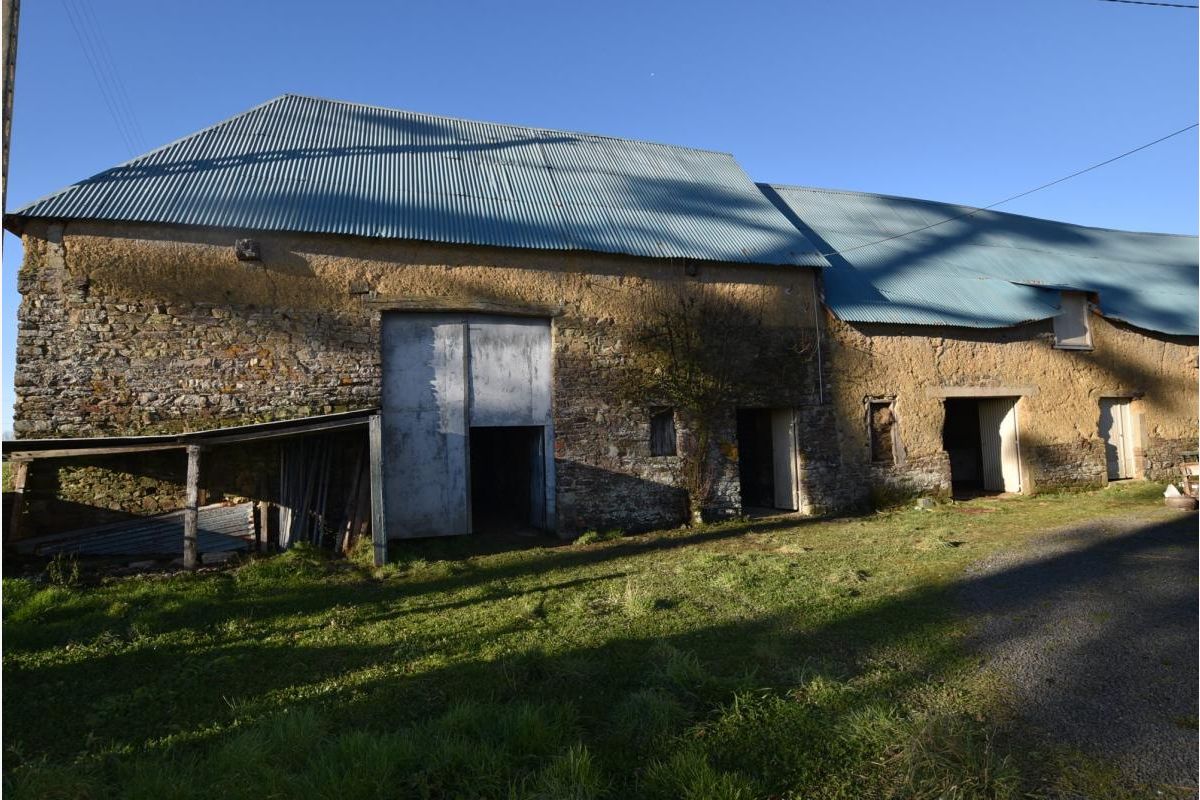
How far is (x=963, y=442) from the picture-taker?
56.3ft

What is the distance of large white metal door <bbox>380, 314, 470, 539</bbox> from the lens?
9859 millimetres

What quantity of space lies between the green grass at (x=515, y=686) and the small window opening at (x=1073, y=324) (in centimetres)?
931

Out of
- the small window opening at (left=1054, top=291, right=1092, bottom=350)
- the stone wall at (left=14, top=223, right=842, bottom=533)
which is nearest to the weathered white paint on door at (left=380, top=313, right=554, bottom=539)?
the stone wall at (left=14, top=223, right=842, bottom=533)

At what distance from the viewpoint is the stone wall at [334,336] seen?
339 inches

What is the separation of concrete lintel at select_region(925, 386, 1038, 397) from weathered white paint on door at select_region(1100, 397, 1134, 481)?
2660 millimetres

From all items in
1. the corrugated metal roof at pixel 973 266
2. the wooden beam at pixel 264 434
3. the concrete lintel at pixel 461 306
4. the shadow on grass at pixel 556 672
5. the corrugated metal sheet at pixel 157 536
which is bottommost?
the shadow on grass at pixel 556 672

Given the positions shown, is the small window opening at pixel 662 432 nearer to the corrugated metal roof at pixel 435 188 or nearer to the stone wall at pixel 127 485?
the corrugated metal roof at pixel 435 188

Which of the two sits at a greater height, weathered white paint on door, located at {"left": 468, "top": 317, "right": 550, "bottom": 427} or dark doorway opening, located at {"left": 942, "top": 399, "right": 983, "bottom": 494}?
weathered white paint on door, located at {"left": 468, "top": 317, "right": 550, "bottom": 427}

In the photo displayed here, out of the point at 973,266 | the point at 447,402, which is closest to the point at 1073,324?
the point at 973,266

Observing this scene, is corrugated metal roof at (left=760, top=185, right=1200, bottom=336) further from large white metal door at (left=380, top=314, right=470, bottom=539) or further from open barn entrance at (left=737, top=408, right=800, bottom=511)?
large white metal door at (left=380, top=314, right=470, bottom=539)

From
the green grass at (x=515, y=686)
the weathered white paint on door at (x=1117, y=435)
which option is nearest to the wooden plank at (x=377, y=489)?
the green grass at (x=515, y=686)

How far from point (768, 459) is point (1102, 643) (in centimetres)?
851

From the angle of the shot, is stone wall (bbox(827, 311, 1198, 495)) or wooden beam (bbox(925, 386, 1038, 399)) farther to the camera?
wooden beam (bbox(925, 386, 1038, 399))

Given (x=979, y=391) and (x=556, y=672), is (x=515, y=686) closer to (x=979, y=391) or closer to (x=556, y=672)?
(x=556, y=672)
